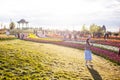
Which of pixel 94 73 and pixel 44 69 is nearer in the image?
pixel 44 69

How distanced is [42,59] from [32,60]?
1.42 m

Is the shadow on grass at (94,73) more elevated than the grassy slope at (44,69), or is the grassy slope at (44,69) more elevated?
the grassy slope at (44,69)

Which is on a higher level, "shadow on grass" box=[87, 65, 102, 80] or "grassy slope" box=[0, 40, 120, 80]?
"grassy slope" box=[0, 40, 120, 80]

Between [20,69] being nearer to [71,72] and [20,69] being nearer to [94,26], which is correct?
[71,72]

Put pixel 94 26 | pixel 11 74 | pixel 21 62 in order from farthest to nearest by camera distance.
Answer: pixel 94 26 < pixel 21 62 < pixel 11 74

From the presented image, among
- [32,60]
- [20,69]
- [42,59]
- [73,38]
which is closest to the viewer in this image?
[20,69]

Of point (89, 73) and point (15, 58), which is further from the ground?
point (15, 58)

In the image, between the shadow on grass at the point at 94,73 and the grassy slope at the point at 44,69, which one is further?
the shadow on grass at the point at 94,73

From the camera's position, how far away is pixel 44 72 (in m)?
14.5

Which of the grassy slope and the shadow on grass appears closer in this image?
the grassy slope

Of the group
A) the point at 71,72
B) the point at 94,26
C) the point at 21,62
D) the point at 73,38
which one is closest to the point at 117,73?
the point at 71,72

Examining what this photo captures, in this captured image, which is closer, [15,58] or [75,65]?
[15,58]

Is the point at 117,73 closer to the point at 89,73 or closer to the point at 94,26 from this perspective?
the point at 89,73

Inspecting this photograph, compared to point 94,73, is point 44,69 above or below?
above
